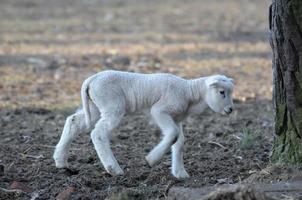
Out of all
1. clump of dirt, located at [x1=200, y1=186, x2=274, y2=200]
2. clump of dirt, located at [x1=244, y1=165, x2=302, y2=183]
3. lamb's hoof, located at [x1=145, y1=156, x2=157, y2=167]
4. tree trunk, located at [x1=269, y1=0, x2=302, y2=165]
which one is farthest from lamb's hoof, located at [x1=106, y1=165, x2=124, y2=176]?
clump of dirt, located at [x1=200, y1=186, x2=274, y2=200]

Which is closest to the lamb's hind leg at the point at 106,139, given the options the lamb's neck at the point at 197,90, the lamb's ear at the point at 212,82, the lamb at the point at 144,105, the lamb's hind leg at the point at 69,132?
the lamb at the point at 144,105

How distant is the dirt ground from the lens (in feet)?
22.2

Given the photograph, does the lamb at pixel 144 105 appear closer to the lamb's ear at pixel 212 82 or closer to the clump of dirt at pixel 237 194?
the lamb's ear at pixel 212 82

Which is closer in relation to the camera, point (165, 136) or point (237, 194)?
point (237, 194)

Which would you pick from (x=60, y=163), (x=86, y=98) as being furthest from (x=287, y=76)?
(x=60, y=163)

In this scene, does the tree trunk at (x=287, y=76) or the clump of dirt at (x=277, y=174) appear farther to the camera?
the tree trunk at (x=287, y=76)

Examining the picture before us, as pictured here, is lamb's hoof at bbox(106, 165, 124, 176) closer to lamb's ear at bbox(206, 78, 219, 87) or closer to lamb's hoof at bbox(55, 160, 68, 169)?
lamb's hoof at bbox(55, 160, 68, 169)

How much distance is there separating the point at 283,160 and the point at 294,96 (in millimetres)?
545

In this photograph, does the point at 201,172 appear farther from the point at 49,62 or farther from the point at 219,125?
the point at 49,62

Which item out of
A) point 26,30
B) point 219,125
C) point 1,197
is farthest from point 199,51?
point 1,197

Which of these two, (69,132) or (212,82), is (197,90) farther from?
(69,132)

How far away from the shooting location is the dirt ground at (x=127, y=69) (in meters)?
6.76

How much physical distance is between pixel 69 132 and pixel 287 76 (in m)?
1.99

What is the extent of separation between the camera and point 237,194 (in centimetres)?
502
